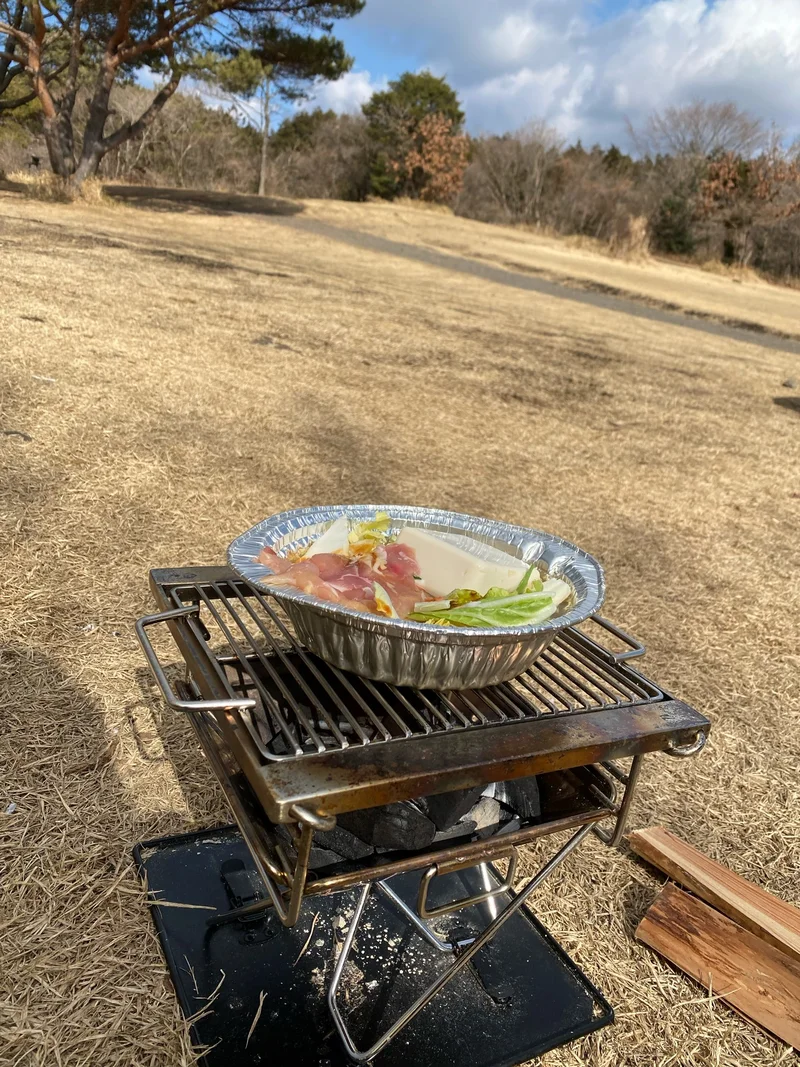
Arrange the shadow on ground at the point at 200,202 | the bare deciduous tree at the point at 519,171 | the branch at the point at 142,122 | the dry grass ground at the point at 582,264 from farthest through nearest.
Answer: the bare deciduous tree at the point at 519,171
the shadow on ground at the point at 200,202
the dry grass ground at the point at 582,264
the branch at the point at 142,122

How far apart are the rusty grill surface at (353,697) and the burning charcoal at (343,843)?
7.2 inches

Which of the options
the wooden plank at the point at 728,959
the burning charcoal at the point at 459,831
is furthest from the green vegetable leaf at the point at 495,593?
the wooden plank at the point at 728,959

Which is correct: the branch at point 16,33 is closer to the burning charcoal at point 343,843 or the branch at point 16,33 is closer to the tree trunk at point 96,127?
the tree trunk at point 96,127

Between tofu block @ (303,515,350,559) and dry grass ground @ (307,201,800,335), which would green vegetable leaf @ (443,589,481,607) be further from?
dry grass ground @ (307,201,800,335)

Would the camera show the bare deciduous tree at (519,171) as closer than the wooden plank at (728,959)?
No

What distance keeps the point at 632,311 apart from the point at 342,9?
7.87 metres

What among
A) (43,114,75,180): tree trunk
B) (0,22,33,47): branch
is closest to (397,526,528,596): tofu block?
(0,22,33,47): branch

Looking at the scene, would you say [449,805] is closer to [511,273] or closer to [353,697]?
[353,697]

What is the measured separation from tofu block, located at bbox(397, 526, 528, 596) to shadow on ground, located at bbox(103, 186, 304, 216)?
1592 centimetres

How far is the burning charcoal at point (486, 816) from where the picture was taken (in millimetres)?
1489

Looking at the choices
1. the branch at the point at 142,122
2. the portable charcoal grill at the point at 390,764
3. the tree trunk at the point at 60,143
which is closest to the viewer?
the portable charcoal grill at the point at 390,764

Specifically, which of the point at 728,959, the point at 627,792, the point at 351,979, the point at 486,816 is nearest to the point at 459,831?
the point at 486,816

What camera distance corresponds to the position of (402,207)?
23812mm

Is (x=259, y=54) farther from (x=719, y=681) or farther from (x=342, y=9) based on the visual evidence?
(x=719, y=681)
